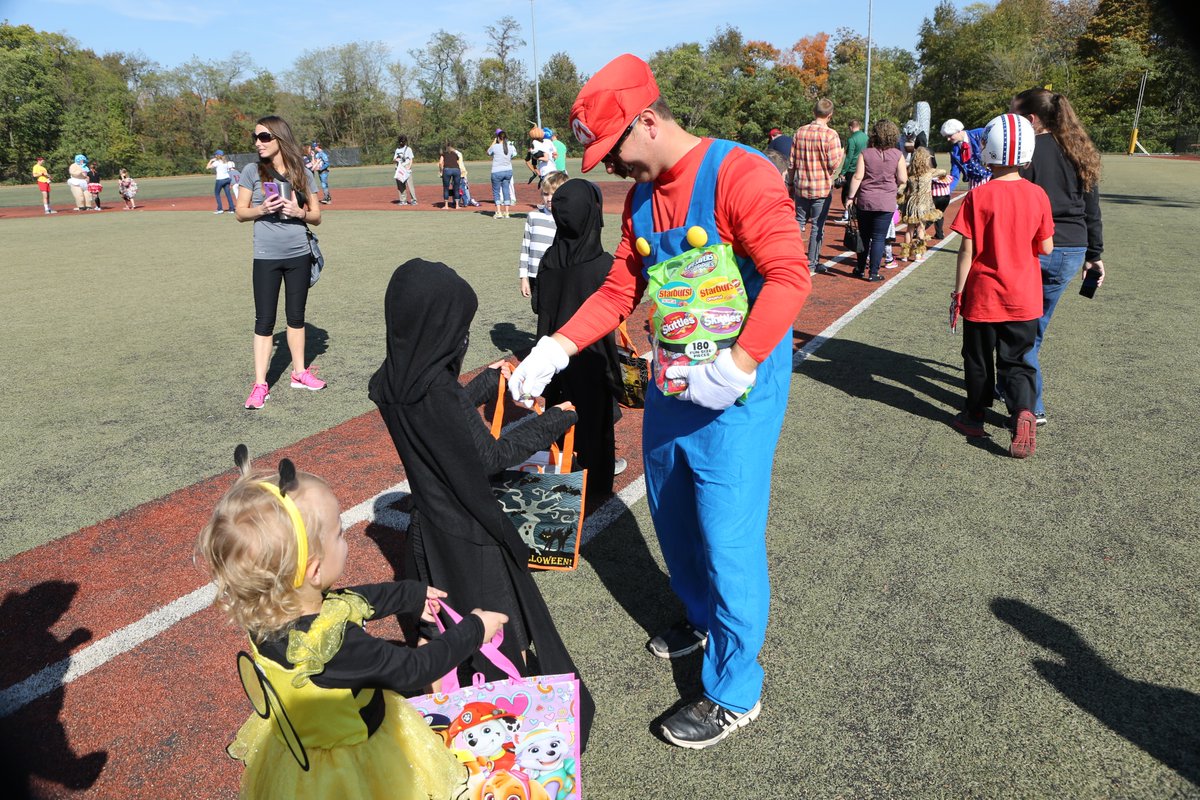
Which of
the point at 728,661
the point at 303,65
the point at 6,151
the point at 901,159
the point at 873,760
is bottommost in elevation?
the point at 873,760

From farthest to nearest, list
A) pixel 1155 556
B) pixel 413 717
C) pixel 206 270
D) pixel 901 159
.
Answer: pixel 206 270 → pixel 901 159 → pixel 1155 556 → pixel 413 717

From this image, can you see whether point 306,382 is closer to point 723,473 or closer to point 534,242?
point 534,242

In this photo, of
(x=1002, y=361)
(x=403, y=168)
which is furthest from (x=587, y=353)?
(x=403, y=168)

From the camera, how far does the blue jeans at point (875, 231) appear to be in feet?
33.3

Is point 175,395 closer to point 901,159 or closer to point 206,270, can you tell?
point 206,270

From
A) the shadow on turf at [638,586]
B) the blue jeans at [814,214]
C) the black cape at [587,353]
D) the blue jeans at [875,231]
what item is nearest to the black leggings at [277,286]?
the black cape at [587,353]

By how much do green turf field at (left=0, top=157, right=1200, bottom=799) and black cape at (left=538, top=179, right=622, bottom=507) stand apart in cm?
39

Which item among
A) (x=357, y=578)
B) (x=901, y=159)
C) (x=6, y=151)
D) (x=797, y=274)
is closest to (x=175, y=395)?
(x=357, y=578)

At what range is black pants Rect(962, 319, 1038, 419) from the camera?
4.99 m

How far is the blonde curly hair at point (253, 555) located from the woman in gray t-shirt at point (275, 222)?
15.2 feet

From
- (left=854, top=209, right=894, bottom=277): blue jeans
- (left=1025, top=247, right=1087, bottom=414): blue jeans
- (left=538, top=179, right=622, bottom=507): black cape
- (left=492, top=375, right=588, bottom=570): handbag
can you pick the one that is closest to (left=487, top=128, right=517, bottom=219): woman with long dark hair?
(left=854, top=209, right=894, bottom=277): blue jeans

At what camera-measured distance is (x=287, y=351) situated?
8242mm

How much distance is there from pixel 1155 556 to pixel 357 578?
3991 mm

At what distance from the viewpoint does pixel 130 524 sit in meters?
4.52
